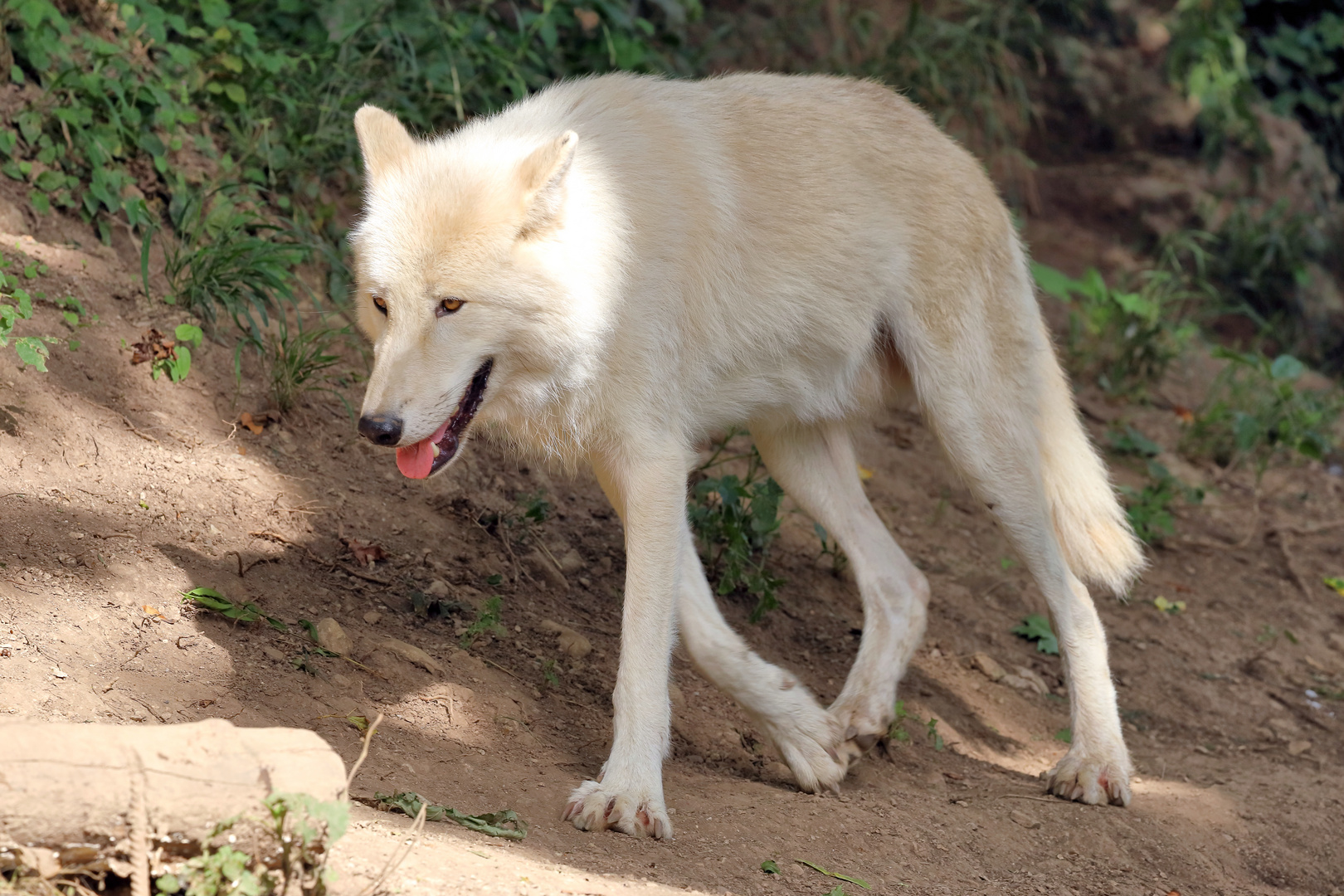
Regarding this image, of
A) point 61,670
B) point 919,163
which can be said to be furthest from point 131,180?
point 919,163

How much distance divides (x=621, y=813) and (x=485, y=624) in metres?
0.95

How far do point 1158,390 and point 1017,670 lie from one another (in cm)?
308

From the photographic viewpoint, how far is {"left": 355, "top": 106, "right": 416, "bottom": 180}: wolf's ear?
296 cm

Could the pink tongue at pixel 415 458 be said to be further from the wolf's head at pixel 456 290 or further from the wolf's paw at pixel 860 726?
the wolf's paw at pixel 860 726

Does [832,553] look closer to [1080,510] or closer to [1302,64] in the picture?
[1080,510]

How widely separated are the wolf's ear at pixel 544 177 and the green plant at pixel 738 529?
4.78ft

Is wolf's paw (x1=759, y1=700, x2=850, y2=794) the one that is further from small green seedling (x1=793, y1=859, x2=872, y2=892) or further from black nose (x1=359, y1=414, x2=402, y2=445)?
black nose (x1=359, y1=414, x2=402, y2=445)

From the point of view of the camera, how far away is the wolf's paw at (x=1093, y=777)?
344 centimetres

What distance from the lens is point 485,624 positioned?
11.6 feet

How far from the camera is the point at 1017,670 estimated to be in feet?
14.7

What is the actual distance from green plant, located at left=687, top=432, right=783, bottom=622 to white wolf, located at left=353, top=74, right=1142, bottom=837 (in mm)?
166

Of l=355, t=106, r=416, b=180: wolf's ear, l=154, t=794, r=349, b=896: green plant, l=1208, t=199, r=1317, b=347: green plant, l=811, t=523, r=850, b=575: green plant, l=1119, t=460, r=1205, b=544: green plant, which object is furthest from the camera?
l=1208, t=199, r=1317, b=347: green plant

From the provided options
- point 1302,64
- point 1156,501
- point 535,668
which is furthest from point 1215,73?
point 535,668

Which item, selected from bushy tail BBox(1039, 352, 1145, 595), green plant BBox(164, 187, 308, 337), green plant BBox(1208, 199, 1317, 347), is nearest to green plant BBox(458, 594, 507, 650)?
green plant BBox(164, 187, 308, 337)
